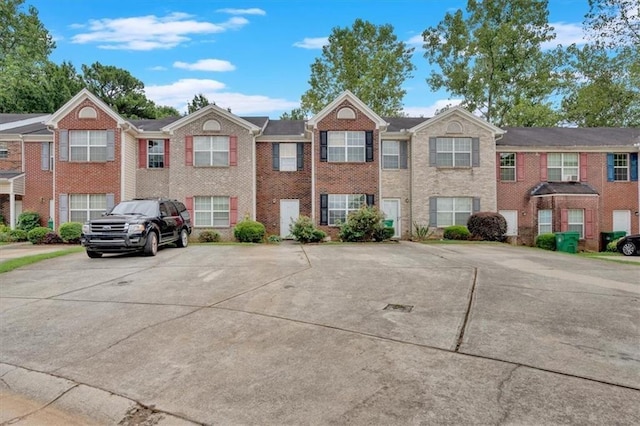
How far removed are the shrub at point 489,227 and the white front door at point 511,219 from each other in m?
2.21

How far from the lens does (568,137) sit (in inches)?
959

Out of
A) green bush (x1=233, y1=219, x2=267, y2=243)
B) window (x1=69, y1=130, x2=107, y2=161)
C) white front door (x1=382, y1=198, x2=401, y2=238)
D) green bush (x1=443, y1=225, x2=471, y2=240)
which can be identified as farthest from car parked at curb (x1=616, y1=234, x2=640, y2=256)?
window (x1=69, y1=130, x2=107, y2=161)

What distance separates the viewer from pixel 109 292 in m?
8.04

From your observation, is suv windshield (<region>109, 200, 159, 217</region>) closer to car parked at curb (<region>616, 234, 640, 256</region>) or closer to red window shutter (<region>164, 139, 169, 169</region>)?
red window shutter (<region>164, 139, 169, 169</region>)

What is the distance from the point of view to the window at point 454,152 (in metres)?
22.3

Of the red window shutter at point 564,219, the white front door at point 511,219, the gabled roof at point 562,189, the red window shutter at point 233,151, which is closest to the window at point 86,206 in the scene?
the red window shutter at point 233,151

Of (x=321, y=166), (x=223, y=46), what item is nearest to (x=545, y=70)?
(x=321, y=166)

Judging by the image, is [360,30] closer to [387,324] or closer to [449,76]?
[449,76]

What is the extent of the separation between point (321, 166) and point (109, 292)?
48.4 feet

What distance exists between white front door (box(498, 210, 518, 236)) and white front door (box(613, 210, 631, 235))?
18.6ft

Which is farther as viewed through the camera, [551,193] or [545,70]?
[545,70]

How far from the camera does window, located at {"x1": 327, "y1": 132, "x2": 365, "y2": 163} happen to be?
71.2 ft

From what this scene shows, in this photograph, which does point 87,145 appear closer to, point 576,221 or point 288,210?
point 288,210

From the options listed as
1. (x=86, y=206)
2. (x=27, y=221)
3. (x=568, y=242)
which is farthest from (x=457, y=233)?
(x=27, y=221)
